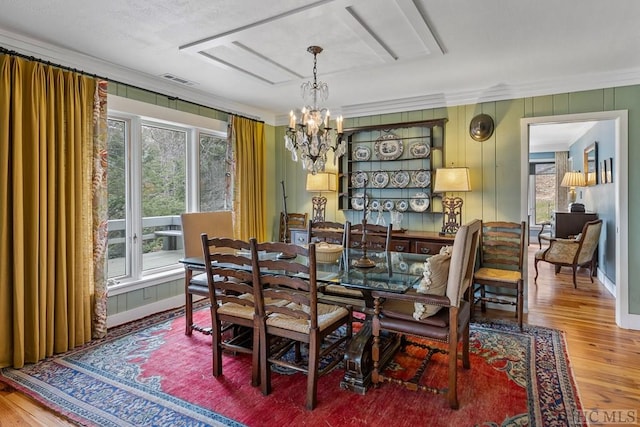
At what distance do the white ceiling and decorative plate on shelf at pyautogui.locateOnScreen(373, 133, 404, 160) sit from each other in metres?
0.66

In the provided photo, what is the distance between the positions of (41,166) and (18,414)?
5.61ft

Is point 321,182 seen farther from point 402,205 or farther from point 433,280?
point 433,280

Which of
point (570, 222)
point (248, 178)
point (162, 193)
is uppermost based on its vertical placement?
point (248, 178)

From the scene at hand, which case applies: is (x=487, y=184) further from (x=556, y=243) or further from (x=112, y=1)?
(x=112, y=1)

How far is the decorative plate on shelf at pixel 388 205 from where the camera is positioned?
479cm

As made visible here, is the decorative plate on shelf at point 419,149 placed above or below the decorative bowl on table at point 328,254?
above

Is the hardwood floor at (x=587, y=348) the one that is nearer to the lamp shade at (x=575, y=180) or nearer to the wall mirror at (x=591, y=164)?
the wall mirror at (x=591, y=164)

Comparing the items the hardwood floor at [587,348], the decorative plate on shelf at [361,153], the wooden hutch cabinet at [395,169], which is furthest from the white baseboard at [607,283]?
the decorative plate on shelf at [361,153]

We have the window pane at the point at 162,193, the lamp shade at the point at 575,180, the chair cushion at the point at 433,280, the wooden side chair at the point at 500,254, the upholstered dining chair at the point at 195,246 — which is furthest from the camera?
the lamp shade at the point at 575,180

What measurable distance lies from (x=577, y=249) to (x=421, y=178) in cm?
256

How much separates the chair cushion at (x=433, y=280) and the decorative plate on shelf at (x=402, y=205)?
2390 millimetres

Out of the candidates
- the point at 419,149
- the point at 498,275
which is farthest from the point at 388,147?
the point at 498,275

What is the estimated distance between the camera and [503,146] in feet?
13.7

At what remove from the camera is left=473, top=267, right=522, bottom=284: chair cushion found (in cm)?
366
